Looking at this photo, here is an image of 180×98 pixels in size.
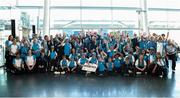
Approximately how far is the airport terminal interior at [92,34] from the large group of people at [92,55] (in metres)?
0.07

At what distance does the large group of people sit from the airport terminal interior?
7 cm

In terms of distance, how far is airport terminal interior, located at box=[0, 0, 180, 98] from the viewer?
294 inches

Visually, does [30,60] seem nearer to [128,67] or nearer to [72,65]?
[72,65]

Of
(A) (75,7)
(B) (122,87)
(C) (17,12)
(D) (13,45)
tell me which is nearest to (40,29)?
(A) (75,7)

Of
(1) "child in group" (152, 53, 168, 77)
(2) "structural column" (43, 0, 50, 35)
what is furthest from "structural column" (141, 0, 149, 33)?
(1) "child in group" (152, 53, 168, 77)

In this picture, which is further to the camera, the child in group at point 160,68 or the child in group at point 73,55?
the child in group at point 73,55

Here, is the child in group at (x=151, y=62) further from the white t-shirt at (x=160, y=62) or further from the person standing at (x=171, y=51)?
the person standing at (x=171, y=51)

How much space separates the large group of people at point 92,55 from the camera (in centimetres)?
1073

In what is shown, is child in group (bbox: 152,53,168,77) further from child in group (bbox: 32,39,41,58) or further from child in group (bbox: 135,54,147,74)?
child in group (bbox: 32,39,41,58)

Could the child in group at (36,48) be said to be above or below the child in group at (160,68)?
above

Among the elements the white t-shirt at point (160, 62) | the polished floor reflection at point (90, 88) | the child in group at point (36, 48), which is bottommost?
the polished floor reflection at point (90, 88)

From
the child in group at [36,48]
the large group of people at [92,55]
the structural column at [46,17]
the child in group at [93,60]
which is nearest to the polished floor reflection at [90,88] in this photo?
the large group of people at [92,55]

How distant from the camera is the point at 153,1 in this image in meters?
19.4

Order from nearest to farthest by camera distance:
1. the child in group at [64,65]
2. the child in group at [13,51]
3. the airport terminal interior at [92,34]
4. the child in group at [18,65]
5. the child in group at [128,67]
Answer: the airport terminal interior at [92,34] < the child in group at [128,67] < the child in group at [18,65] < the child in group at [64,65] < the child in group at [13,51]
